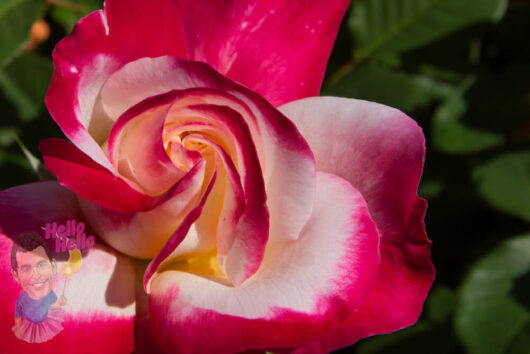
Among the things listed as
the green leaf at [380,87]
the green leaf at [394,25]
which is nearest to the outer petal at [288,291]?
Result: the green leaf at [380,87]

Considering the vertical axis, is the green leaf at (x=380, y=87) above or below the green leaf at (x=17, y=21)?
below

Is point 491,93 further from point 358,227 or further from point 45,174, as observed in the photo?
point 45,174

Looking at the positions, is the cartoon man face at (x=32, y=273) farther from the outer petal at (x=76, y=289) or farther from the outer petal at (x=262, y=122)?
the outer petal at (x=262, y=122)

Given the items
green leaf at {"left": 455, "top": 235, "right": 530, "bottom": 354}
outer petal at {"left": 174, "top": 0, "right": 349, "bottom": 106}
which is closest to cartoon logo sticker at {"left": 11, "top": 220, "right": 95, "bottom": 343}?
outer petal at {"left": 174, "top": 0, "right": 349, "bottom": 106}

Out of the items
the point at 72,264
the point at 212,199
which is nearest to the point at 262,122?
the point at 212,199

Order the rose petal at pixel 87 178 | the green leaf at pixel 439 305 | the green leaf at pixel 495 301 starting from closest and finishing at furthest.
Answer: the rose petal at pixel 87 178 < the green leaf at pixel 495 301 < the green leaf at pixel 439 305

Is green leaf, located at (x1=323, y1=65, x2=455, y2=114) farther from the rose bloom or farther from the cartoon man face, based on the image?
the cartoon man face

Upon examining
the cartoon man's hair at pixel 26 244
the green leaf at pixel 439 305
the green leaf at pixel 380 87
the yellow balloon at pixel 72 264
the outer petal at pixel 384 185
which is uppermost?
the cartoon man's hair at pixel 26 244

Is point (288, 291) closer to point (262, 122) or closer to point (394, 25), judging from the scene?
point (262, 122)
